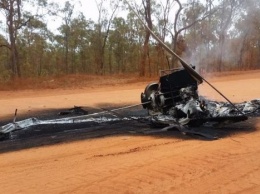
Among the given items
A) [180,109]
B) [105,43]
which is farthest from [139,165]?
[105,43]

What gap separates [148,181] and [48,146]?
2.80 metres

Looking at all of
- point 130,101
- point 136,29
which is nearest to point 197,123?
point 130,101

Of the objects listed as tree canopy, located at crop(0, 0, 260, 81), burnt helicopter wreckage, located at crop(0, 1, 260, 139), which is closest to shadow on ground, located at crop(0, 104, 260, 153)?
burnt helicopter wreckage, located at crop(0, 1, 260, 139)

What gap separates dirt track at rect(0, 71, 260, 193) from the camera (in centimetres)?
469

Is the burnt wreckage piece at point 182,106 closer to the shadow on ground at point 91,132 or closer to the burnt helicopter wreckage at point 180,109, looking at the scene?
the burnt helicopter wreckage at point 180,109

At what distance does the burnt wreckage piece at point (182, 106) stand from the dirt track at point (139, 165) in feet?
2.25

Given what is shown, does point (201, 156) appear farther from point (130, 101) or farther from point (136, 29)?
point (136, 29)

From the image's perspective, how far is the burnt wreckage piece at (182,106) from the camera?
323 inches

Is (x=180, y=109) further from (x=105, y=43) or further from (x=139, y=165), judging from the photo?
(x=105, y=43)

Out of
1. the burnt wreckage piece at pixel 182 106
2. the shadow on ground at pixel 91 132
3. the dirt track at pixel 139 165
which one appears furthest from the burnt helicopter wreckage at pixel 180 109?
the dirt track at pixel 139 165

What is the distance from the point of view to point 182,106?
8.52 metres

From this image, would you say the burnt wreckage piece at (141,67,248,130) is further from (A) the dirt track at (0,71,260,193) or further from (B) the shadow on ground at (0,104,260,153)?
(A) the dirt track at (0,71,260,193)

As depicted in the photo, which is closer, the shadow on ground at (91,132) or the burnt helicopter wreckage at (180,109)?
the shadow on ground at (91,132)

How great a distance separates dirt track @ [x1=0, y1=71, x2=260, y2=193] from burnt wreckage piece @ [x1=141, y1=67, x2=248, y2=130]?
0.69 meters
